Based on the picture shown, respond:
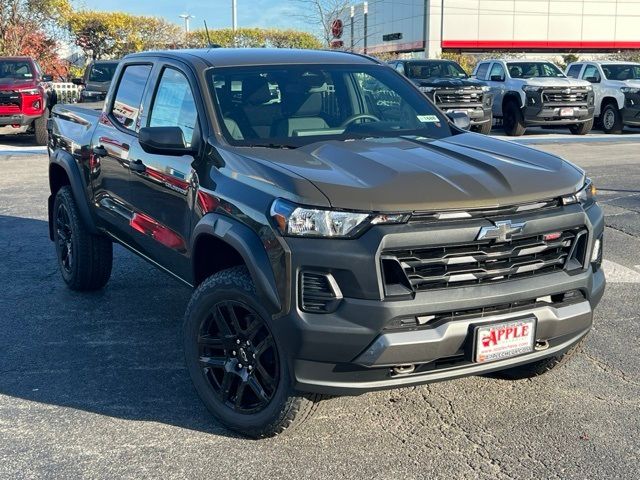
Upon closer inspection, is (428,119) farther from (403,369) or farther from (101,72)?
(101,72)

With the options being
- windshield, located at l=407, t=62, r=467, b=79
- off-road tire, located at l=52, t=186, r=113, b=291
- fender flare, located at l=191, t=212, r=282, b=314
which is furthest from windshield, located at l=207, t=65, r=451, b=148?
windshield, located at l=407, t=62, r=467, b=79

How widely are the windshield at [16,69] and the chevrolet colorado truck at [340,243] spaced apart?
13940 mm

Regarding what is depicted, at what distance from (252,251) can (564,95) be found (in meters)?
16.1

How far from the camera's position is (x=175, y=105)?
4.74 m

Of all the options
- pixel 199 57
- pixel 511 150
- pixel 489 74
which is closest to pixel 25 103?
pixel 489 74

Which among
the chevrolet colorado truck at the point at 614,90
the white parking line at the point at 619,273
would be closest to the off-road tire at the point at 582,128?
the chevrolet colorado truck at the point at 614,90

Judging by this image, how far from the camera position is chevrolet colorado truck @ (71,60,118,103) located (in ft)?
60.1

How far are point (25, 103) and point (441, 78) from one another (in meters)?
9.21

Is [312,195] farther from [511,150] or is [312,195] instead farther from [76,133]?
[76,133]

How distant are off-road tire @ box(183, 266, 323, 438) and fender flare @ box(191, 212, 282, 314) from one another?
83 millimetres

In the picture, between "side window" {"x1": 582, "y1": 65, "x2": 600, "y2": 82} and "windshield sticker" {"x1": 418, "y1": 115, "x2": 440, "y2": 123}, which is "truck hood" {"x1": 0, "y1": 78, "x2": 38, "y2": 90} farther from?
"windshield sticker" {"x1": 418, "y1": 115, "x2": 440, "y2": 123}

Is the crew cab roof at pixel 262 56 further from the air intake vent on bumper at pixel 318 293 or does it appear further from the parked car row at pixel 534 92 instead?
the parked car row at pixel 534 92

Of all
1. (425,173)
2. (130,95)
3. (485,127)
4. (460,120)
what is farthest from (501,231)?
(485,127)

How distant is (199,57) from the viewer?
4.76 meters
